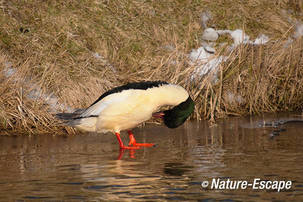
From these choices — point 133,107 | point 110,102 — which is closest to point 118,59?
point 110,102

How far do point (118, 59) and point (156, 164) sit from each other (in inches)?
253

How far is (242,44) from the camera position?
12641 mm

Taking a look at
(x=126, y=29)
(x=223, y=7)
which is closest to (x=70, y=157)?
(x=126, y=29)

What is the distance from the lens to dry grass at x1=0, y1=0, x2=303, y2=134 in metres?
11.4

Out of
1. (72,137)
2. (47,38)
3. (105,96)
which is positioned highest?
(47,38)

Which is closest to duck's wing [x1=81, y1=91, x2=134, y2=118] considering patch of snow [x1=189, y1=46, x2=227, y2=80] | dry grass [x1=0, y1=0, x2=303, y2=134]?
dry grass [x1=0, y1=0, x2=303, y2=134]

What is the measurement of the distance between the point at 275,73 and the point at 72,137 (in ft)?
15.5

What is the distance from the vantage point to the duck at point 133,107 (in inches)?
357

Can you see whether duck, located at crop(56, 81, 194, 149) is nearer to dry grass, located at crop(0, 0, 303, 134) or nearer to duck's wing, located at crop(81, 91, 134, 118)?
duck's wing, located at crop(81, 91, 134, 118)

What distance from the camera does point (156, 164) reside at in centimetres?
801

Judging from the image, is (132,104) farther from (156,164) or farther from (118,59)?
(118,59)

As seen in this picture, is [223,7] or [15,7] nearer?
[15,7]

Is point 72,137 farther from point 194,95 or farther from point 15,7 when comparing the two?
point 15,7

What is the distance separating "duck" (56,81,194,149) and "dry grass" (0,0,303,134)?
1602mm
